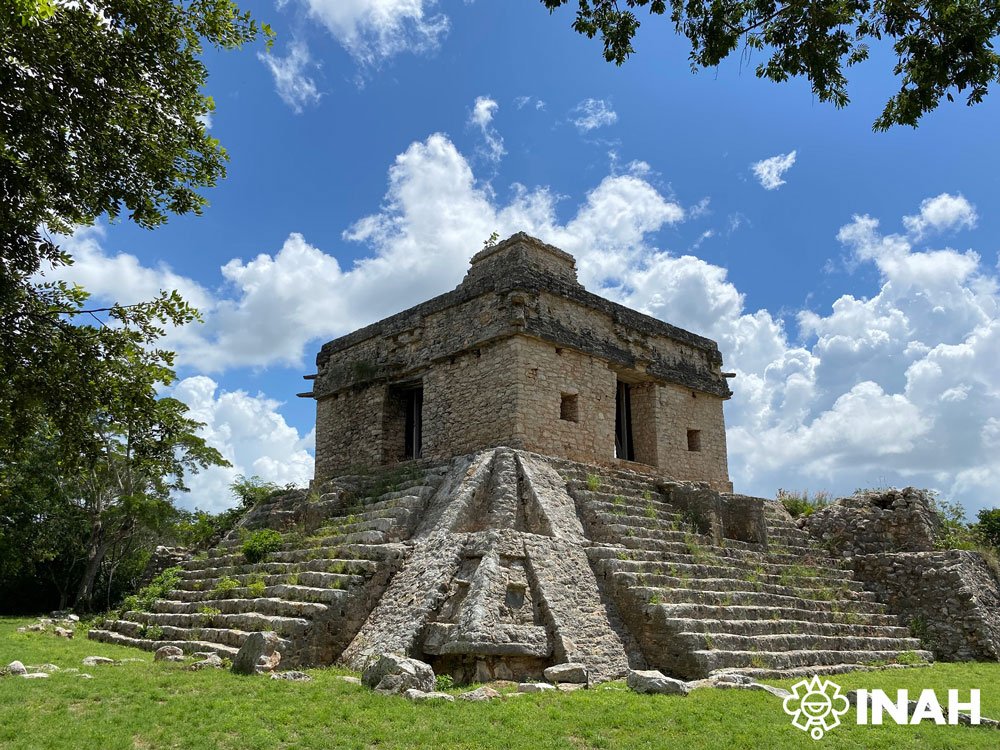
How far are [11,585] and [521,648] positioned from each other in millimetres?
23141

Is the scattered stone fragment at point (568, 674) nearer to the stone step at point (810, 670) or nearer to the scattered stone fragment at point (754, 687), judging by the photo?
the scattered stone fragment at point (754, 687)

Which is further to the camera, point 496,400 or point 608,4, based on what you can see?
point 496,400

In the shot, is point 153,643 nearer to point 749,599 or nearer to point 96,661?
point 96,661

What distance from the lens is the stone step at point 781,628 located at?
9.63 meters

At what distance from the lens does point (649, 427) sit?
55.8ft

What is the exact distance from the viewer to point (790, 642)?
34.0 ft

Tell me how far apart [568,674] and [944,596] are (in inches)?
337

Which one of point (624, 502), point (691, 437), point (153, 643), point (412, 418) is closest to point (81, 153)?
point (153, 643)

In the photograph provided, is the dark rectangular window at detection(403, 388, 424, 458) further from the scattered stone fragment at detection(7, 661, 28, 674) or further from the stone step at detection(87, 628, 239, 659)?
the scattered stone fragment at detection(7, 661, 28, 674)

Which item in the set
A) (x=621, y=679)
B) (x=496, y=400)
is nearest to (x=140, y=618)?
(x=496, y=400)

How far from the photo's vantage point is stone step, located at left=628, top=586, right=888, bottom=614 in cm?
999

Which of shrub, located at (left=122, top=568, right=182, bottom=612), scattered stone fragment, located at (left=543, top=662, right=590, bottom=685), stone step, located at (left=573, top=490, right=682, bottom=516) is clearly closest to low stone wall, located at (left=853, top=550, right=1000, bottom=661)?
stone step, located at (left=573, top=490, right=682, bottom=516)

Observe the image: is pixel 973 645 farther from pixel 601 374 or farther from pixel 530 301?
pixel 530 301

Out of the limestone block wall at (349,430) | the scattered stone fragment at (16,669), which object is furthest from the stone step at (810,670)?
the limestone block wall at (349,430)
